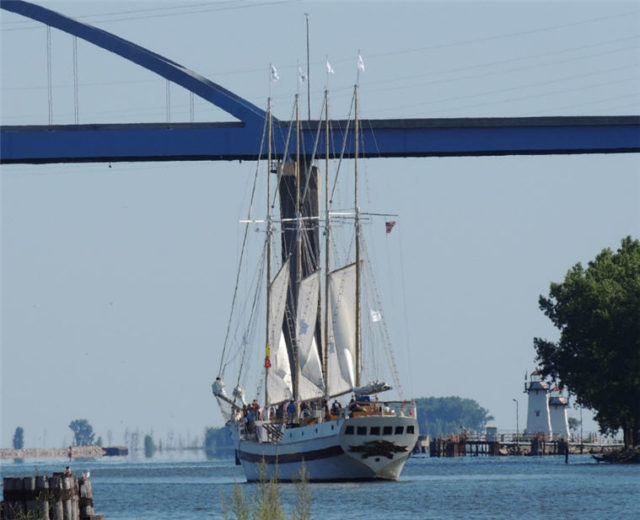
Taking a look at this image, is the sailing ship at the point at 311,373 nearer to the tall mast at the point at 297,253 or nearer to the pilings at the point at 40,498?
the tall mast at the point at 297,253

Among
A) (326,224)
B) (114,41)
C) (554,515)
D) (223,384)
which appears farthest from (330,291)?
(554,515)

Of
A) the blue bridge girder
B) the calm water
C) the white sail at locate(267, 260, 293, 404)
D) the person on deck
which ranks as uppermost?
the blue bridge girder

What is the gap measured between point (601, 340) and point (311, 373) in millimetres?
28727

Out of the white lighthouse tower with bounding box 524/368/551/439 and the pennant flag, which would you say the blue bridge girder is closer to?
the pennant flag

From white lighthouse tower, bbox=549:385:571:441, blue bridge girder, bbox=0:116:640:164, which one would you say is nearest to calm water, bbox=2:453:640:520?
blue bridge girder, bbox=0:116:640:164

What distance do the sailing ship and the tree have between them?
2293 centimetres

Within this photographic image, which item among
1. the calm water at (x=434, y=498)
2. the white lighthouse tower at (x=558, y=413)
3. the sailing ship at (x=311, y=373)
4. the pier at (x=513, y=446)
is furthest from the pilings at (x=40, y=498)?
the white lighthouse tower at (x=558, y=413)

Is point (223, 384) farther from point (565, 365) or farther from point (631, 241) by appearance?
point (631, 241)

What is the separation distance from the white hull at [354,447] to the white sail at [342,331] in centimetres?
294

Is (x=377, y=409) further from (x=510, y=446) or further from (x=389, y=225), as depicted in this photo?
(x=510, y=446)

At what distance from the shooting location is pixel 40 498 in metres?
36.1

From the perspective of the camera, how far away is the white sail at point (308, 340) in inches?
3007

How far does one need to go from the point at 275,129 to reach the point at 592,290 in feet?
93.2

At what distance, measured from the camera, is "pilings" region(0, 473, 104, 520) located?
35.6 meters
